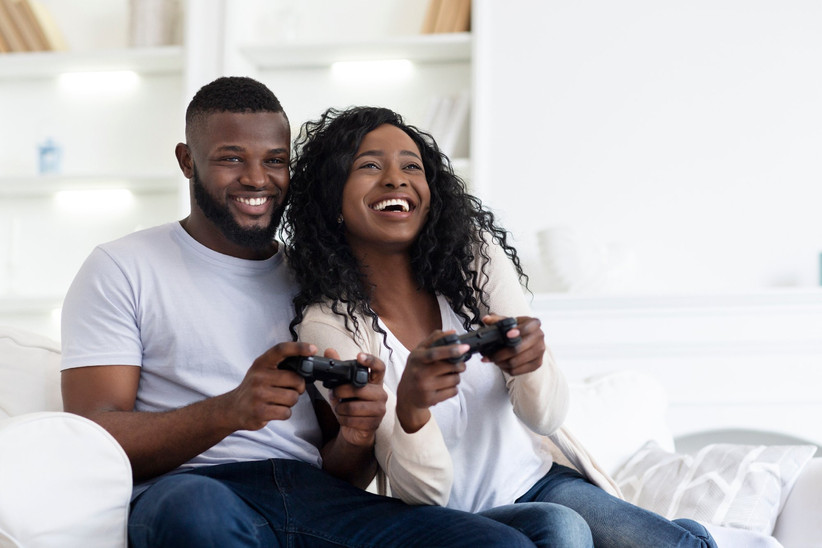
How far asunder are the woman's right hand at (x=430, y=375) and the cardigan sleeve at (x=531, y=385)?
0.21 metres

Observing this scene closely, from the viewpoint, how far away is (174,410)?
152 centimetres

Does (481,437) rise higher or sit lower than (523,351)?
lower

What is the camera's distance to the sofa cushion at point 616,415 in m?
2.15

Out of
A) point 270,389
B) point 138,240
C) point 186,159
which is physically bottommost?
point 270,389

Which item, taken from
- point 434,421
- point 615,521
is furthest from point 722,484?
point 434,421

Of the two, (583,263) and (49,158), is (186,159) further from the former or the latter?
(49,158)

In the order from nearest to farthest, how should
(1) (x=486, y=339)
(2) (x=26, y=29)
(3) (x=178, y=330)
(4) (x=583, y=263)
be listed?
(1) (x=486, y=339)
(3) (x=178, y=330)
(4) (x=583, y=263)
(2) (x=26, y=29)

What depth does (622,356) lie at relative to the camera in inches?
110

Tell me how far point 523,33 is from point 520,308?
165 centimetres

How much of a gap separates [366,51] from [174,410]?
1922 mm

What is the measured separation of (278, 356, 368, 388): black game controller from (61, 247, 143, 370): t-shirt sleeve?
0.35 m

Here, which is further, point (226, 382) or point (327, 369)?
point (226, 382)

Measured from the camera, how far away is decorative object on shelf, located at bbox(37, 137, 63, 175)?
10.8 ft

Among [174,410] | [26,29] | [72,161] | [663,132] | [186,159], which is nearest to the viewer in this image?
[174,410]
